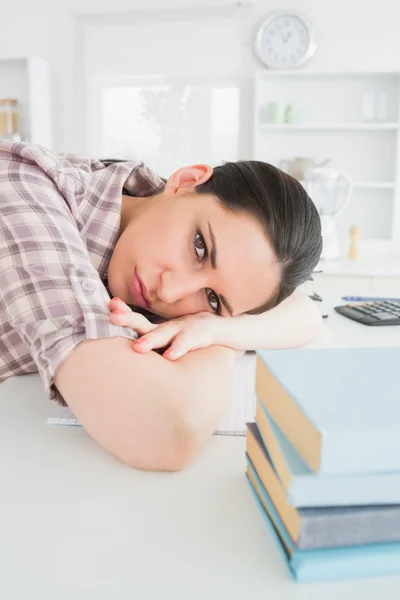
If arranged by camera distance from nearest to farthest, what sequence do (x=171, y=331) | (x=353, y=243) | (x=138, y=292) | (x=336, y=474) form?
(x=336, y=474), (x=171, y=331), (x=138, y=292), (x=353, y=243)

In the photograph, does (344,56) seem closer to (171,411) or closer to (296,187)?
(296,187)

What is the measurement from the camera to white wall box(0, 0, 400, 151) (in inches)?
131

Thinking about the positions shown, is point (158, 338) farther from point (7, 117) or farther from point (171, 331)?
point (7, 117)

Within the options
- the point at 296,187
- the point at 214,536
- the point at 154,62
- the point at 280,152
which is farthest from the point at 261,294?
the point at 154,62

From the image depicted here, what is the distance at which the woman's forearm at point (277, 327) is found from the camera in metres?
0.86

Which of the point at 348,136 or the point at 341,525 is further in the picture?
the point at 348,136

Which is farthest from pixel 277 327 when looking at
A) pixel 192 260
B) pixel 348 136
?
pixel 348 136

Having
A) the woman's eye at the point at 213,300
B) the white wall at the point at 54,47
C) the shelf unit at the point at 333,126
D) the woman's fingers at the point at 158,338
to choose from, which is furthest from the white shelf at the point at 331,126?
the woman's fingers at the point at 158,338

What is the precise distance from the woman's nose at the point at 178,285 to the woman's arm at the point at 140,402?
173 mm

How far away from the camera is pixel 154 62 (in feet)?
11.5

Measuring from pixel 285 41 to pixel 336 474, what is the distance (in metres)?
3.43

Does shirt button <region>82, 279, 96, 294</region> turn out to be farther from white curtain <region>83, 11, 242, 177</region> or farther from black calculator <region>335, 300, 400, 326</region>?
white curtain <region>83, 11, 242, 177</region>

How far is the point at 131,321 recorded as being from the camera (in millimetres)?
664

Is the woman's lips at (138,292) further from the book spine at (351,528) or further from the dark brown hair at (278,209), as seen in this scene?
the book spine at (351,528)
